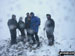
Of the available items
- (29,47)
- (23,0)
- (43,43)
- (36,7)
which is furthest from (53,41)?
(23,0)

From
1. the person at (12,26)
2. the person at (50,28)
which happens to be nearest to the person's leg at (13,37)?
the person at (12,26)

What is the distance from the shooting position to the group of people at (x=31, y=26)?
3.39 meters

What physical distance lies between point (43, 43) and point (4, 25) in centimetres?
73

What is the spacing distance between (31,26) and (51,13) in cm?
41

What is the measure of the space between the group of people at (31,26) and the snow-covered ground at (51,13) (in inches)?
2.4

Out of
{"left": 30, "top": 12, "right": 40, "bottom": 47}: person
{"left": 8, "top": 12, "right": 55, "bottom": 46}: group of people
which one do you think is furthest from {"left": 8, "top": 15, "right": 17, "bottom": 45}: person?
{"left": 30, "top": 12, "right": 40, "bottom": 47}: person

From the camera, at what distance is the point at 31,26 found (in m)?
3.44

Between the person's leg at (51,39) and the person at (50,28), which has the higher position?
the person at (50,28)

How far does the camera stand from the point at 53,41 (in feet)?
11.2

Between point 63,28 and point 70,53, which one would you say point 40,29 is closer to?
point 63,28

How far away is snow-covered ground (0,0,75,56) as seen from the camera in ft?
11.1

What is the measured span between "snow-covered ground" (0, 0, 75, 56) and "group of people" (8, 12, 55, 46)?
0.06 metres

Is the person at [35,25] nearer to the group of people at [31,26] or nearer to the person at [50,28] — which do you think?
the group of people at [31,26]

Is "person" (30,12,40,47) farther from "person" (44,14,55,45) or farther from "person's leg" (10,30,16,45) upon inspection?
"person's leg" (10,30,16,45)
